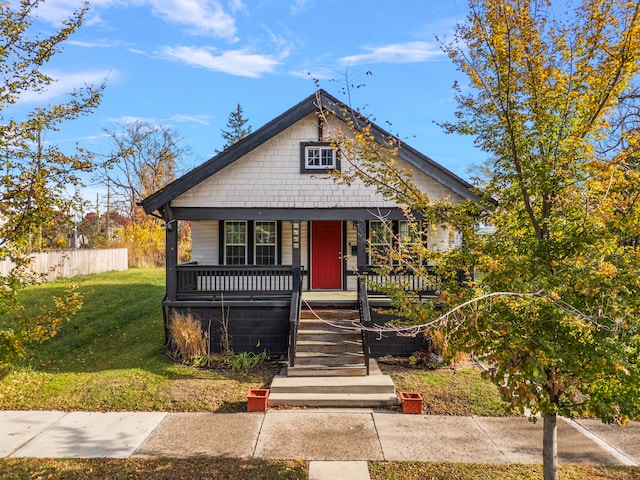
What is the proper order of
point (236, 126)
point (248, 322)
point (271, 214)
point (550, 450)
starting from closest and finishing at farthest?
1. point (550, 450)
2. point (248, 322)
3. point (271, 214)
4. point (236, 126)

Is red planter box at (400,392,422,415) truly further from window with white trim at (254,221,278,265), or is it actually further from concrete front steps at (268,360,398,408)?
window with white trim at (254,221,278,265)

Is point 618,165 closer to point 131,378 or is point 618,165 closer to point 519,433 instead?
point 519,433

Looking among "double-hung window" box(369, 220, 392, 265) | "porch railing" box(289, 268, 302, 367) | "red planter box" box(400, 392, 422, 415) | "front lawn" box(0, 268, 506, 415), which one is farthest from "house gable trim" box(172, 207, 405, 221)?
"red planter box" box(400, 392, 422, 415)

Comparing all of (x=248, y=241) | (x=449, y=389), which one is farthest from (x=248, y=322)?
(x=449, y=389)

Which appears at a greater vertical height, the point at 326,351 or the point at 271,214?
the point at 271,214

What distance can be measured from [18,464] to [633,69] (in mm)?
8236

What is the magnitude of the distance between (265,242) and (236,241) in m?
0.91

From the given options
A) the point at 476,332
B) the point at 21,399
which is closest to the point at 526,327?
the point at 476,332

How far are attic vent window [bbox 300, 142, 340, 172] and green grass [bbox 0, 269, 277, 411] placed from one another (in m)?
5.28

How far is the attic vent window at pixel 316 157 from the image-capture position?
11.3 meters

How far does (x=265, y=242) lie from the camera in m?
13.4

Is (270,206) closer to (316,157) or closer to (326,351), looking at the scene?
(316,157)

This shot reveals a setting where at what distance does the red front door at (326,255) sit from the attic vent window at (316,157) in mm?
2427

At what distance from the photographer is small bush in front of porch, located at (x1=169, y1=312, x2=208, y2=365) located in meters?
9.59
